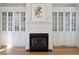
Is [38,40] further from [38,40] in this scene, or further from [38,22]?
[38,22]

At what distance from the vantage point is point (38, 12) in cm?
695

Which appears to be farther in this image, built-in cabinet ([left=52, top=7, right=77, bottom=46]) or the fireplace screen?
built-in cabinet ([left=52, top=7, right=77, bottom=46])

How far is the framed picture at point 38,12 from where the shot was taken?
22.6ft

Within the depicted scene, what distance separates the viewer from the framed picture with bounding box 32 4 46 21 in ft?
22.6

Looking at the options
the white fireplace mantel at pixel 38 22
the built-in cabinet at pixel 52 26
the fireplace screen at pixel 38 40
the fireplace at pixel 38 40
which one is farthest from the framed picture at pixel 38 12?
the built-in cabinet at pixel 52 26

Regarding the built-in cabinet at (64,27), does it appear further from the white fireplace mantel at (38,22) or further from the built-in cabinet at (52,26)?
the white fireplace mantel at (38,22)

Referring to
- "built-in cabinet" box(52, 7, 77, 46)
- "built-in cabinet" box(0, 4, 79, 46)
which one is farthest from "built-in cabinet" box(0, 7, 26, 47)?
"built-in cabinet" box(52, 7, 77, 46)

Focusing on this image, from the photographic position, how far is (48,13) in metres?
6.84

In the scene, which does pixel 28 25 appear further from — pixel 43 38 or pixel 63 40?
pixel 63 40

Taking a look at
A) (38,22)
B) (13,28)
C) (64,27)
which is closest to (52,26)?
(64,27)

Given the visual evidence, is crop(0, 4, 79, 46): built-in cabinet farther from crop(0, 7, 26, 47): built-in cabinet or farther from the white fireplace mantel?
the white fireplace mantel

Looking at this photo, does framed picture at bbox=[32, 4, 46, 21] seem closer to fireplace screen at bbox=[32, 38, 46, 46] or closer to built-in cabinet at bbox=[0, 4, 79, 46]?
fireplace screen at bbox=[32, 38, 46, 46]

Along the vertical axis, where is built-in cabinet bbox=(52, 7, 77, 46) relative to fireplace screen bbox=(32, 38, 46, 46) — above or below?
above

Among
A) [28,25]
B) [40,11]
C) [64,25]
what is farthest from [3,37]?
[64,25]
